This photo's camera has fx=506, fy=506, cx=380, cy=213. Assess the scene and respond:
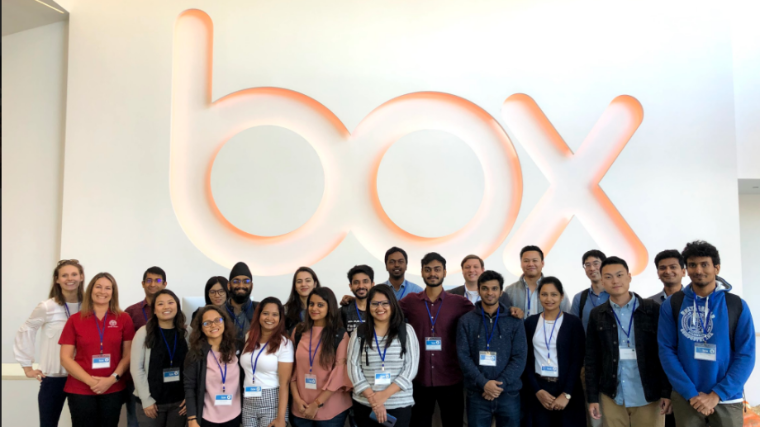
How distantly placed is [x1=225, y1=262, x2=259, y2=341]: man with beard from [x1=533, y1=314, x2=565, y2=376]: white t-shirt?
1878mm

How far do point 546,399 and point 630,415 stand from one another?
0.48 metres

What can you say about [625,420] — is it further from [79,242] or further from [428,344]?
[79,242]

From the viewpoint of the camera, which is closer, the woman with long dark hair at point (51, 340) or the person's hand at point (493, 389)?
the person's hand at point (493, 389)

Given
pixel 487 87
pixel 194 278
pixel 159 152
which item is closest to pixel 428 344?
pixel 194 278

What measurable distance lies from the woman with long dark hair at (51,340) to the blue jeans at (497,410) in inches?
105

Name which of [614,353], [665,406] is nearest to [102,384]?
[614,353]

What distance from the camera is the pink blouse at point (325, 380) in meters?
2.95

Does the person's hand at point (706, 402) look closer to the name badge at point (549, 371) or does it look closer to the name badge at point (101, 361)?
the name badge at point (549, 371)

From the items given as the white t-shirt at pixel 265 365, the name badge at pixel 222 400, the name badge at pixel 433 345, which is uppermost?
the name badge at pixel 433 345

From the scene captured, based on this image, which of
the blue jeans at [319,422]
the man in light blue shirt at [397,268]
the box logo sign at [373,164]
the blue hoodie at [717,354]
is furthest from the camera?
the box logo sign at [373,164]

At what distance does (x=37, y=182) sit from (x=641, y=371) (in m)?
5.22

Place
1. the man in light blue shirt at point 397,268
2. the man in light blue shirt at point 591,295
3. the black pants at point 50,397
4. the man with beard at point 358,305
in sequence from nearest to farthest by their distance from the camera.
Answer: the man with beard at point 358,305, the black pants at point 50,397, the man in light blue shirt at point 591,295, the man in light blue shirt at point 397,268

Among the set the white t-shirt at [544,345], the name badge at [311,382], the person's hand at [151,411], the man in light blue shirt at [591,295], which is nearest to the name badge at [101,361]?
the person's hand at [151,411]

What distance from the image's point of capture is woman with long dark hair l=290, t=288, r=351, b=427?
2.94 metres
